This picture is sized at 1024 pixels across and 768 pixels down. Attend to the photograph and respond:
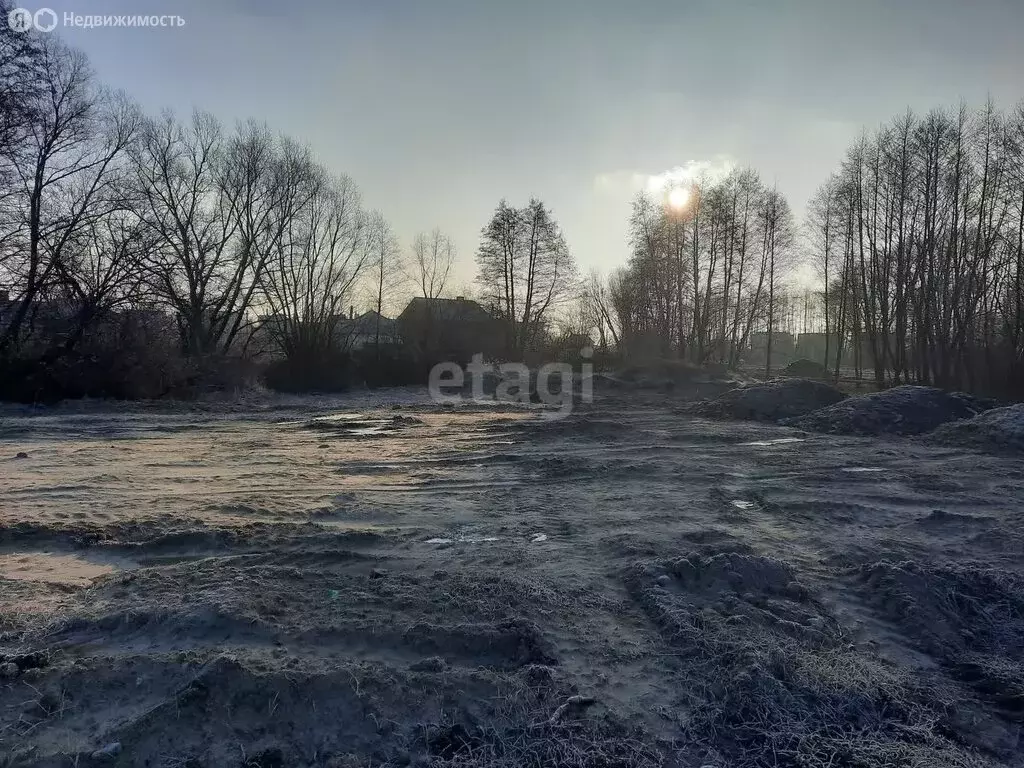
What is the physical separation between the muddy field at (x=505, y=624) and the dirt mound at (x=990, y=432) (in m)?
5.18

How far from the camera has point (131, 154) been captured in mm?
30812

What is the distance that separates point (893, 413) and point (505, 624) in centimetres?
1573

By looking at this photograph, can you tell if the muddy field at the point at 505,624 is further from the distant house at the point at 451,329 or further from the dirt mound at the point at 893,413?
the distant house at the point at 451,329

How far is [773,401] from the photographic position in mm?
19094

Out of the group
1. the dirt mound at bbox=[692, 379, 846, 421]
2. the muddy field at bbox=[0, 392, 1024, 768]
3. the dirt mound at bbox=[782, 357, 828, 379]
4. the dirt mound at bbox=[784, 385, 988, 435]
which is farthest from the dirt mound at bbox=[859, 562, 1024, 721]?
the dirt mound at bbox=[782, 357, 828, 379]

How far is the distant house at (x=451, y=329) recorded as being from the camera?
42812 mm

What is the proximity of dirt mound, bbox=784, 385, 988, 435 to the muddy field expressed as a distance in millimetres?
7601

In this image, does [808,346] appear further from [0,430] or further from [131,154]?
[0,430]

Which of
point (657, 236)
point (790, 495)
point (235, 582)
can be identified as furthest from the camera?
point (657, 236)

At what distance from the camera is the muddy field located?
2973 millimetres

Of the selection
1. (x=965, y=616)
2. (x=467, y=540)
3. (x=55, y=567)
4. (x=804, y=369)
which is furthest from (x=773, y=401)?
(x=804, y=369)

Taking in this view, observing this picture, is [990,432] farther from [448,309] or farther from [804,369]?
[448,309]

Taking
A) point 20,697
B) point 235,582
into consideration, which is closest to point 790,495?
point 235,582

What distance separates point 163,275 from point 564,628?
27663 millimetres
